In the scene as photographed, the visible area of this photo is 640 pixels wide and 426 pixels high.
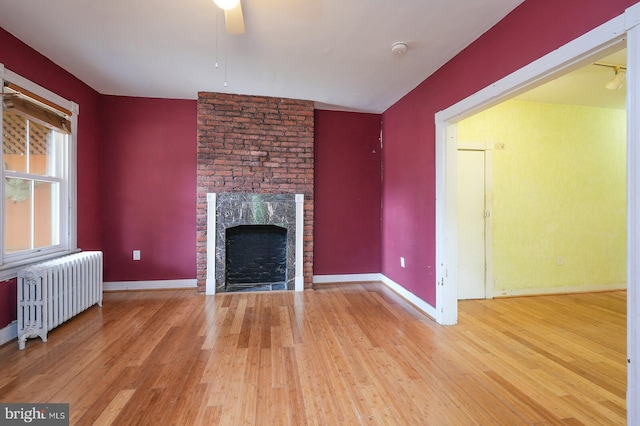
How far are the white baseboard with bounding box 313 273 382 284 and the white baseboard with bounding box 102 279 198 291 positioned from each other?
1771mm

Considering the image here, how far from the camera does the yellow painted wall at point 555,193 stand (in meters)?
3.62

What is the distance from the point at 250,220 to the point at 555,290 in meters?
4.16

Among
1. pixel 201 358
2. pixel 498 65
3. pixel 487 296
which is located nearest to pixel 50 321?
pixel 201 358

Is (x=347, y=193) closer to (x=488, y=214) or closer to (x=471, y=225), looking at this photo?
(x=471, y=225)

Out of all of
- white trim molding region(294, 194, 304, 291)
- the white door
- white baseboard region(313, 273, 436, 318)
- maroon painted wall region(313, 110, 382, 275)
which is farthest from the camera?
maroon painted wall region(313, 110, 382, 275)

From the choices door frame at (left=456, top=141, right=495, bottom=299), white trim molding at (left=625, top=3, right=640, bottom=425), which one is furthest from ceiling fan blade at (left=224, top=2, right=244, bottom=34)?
door frame at (left=456, top=141, right=495, bottom=299)

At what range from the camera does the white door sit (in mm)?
3521

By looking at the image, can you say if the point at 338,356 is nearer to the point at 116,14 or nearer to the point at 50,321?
the point at 50,321

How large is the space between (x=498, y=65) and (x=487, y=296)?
106 inches

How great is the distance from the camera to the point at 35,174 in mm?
2787

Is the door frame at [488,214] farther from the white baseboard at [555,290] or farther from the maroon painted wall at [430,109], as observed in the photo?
the maroon painted wall at [430,109]

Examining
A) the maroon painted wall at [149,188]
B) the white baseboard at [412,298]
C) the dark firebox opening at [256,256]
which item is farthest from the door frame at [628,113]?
the maroon painted wall at [149,188]

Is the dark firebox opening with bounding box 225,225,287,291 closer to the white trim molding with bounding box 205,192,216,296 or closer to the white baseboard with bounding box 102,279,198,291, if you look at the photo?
the white trim molding with bounding box 205,192,216,296
